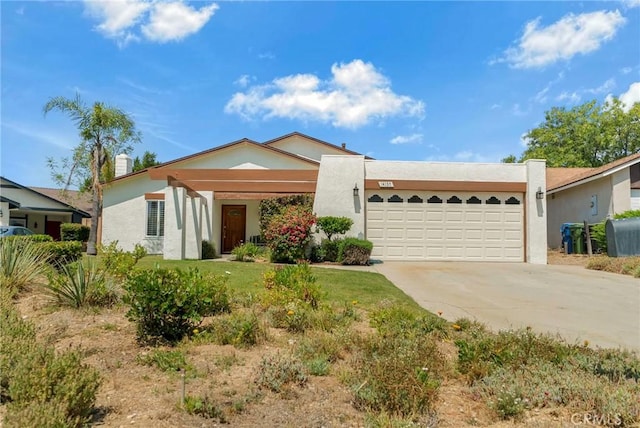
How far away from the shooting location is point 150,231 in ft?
62.1

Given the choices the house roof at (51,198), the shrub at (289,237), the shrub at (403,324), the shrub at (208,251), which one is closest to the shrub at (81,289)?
the shrub at (403,324)

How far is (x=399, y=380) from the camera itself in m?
3.25

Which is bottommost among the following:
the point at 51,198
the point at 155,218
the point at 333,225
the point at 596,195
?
the point at 333,225

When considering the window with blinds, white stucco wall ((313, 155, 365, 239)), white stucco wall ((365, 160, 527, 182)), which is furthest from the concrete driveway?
the window with blinds

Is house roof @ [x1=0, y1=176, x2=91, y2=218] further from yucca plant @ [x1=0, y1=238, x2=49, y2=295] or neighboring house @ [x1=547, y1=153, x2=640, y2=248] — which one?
neighboring house @ [x1=547, y1=153, x2=640, y2=248]

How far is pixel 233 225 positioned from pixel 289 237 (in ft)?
20.3

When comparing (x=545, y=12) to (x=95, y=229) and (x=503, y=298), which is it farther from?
(x=95, y=229)

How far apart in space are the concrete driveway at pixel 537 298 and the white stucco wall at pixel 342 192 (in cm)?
295

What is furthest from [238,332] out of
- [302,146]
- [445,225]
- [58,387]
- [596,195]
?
[596,195]

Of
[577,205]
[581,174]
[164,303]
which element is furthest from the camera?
[581,174]

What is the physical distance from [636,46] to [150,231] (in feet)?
64.8

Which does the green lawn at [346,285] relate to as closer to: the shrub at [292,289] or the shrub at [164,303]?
the shrub at [292,289]

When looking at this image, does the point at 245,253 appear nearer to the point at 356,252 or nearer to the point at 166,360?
the point at 356,252

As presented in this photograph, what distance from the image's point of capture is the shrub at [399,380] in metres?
3.14
